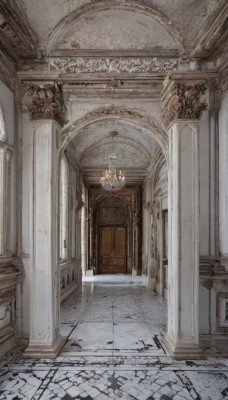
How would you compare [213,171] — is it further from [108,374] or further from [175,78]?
[108,374]

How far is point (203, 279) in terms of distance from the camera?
4770 millimetres

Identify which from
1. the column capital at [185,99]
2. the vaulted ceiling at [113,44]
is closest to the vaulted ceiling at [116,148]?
the vaulted ceiling at [113,44]

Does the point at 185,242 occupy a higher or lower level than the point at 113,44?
lower

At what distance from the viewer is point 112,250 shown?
1711 centimetres

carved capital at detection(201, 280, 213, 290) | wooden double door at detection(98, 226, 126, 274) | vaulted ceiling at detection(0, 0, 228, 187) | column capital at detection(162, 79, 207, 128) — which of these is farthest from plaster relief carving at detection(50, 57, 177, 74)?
wooden double door at detection(98, 226, 126, 274)

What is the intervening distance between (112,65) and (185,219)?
8.29 feet

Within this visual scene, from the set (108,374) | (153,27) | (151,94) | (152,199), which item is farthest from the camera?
(152,199)

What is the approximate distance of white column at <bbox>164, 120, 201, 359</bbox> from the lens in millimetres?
4414

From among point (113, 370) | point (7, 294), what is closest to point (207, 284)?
point (113, 370)

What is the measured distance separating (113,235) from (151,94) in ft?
41.4

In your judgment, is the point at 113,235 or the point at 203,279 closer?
the point at 203,279

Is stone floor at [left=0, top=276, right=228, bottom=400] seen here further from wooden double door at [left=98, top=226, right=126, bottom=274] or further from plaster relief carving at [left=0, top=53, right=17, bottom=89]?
wooden double door at [left=98, top=226, right=126, bottom=274]

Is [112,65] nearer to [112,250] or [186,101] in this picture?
[186,101]

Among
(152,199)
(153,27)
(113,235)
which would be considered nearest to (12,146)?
(153,27)
